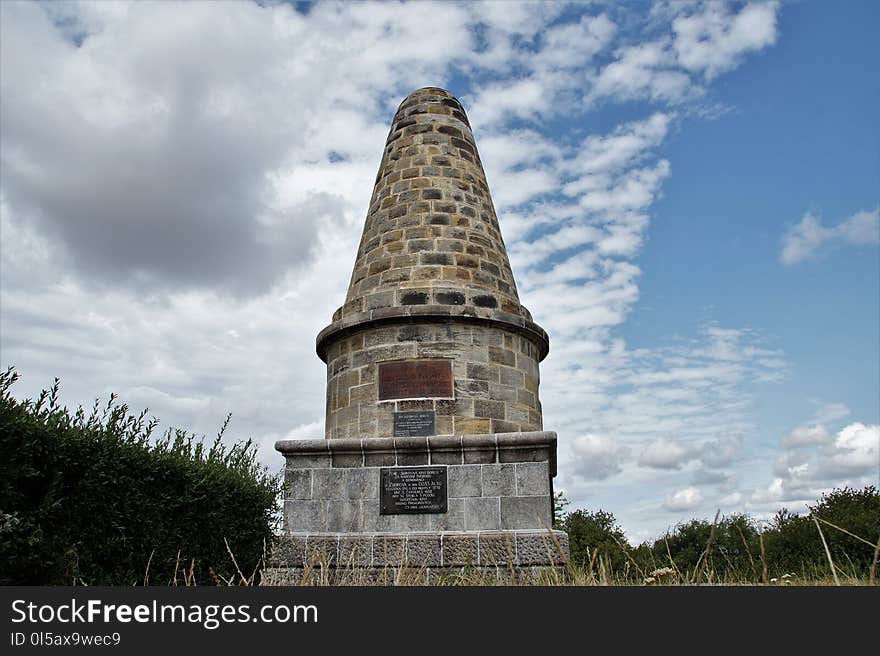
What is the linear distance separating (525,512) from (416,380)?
9.78 feet

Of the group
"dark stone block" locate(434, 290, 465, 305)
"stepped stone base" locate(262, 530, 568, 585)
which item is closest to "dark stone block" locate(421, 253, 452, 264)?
"dark stone block" locate(434, 290, 465, 305)

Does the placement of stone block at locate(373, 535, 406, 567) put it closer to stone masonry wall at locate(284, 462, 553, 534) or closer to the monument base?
the monument base

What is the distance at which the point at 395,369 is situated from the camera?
1015cm

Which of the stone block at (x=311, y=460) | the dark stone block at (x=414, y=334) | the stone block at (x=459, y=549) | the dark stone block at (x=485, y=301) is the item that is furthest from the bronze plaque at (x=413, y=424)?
the stone block at (x=459, y=549)

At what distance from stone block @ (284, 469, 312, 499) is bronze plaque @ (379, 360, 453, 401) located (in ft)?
7.29

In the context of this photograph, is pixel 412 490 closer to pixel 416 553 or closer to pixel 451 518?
pixel 451 518

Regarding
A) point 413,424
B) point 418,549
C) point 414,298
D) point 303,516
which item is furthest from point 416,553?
point 414,298

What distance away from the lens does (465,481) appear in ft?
26.0

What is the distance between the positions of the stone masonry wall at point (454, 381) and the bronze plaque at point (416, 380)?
0.08m

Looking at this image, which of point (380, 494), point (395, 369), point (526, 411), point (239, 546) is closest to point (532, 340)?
point (526, 411)

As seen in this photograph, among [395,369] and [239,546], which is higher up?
[395,369]
